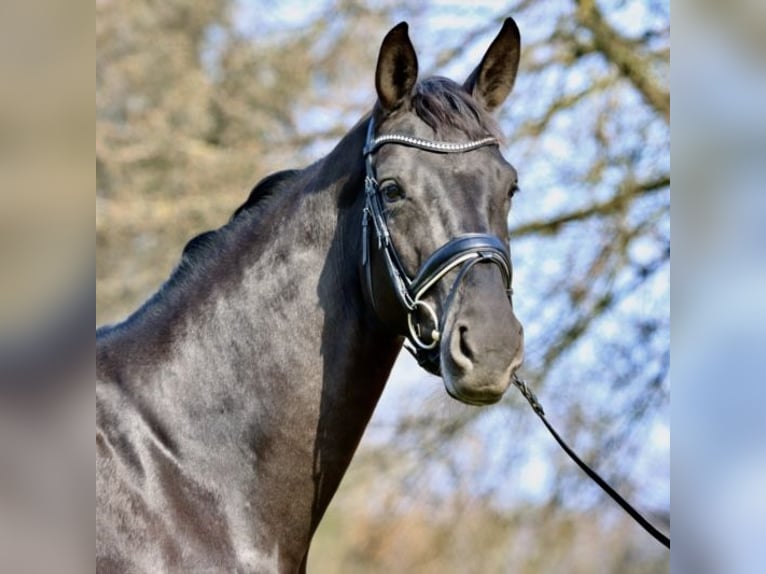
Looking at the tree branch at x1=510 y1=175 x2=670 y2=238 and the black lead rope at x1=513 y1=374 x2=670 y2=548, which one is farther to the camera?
the tree branch at x1=510 y1=175 x2=670 y2=238

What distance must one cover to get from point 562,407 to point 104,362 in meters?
6.22

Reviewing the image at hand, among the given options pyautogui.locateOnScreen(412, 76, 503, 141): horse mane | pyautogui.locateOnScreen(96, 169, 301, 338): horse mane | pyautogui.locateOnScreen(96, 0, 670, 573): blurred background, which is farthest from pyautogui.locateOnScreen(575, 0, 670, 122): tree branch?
pyautogui.locateOnScreen(96, 169, 301, 338): horse mane

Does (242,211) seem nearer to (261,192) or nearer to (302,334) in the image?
(261,192)

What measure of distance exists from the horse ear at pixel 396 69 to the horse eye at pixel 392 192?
30 centimetres

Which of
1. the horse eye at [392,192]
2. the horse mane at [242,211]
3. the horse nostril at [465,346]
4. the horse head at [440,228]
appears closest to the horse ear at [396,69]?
the horse head at [440,228]

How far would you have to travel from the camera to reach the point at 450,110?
3.29m

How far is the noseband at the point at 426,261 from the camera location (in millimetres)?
2992

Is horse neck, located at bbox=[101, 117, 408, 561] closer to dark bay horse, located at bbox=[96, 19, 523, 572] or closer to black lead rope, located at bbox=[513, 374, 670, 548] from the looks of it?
dark bay horse, located at bbox=[96, 19, 523, 572]

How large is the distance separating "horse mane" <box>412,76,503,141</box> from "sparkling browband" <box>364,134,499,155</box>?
30 millimetres

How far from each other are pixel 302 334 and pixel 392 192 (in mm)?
502

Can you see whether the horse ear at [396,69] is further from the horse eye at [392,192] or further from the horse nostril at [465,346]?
the horse nostril at [465,346]

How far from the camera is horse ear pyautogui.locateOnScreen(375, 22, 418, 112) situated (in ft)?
10.9

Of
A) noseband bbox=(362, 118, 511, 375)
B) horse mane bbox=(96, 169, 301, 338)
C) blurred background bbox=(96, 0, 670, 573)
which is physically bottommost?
blurred background bbox=(96, 0, 670, 573)
